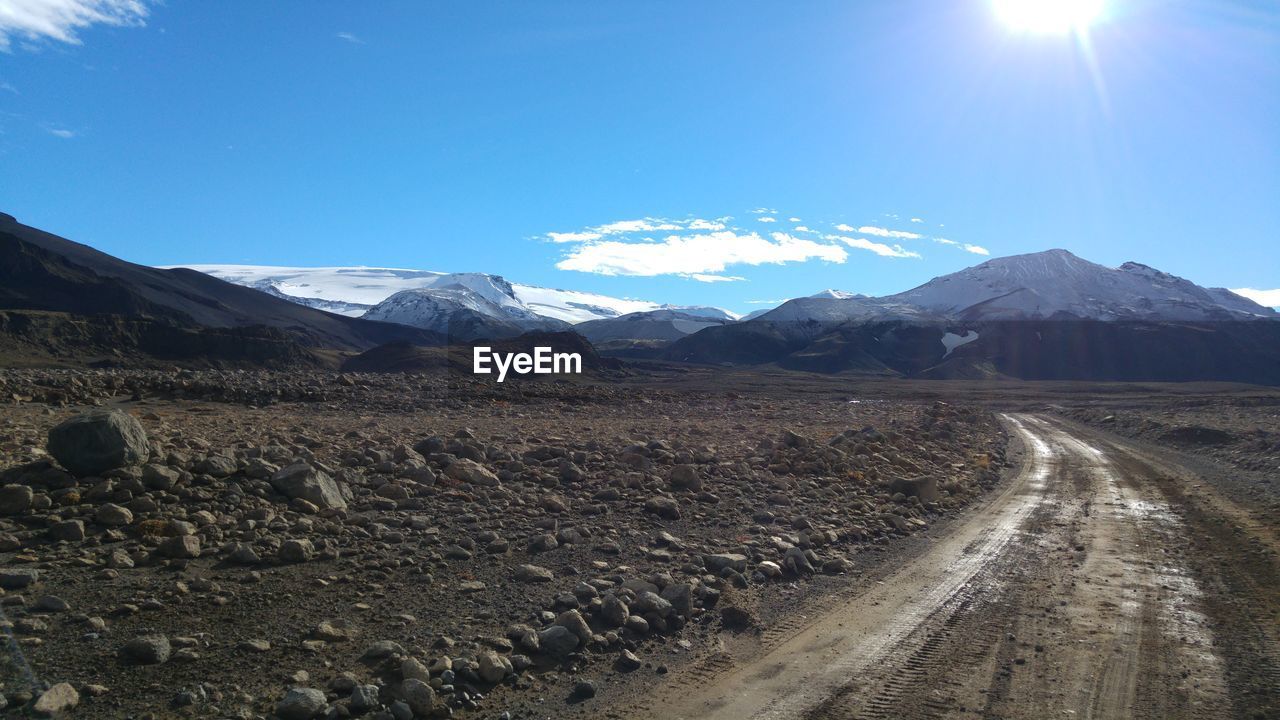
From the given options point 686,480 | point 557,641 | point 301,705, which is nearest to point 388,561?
point 557,641

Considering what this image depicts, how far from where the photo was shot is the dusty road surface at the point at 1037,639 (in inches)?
209

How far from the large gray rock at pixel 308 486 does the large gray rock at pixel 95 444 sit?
1.41m

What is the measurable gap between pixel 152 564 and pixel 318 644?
6.88 feet

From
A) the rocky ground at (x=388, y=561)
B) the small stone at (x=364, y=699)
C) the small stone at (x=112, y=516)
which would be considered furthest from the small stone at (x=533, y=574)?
the small stone at (x=112, y=516)

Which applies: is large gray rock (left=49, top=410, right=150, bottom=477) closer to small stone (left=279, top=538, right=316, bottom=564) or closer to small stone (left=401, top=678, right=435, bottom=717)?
small stone (left=279, top=538, right=316, bottom=564)

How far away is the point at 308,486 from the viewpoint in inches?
336

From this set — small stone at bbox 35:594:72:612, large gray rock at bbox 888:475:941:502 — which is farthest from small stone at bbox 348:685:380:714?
large gray rock at bbox 888:475:941:502

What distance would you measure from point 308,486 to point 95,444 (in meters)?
2.11

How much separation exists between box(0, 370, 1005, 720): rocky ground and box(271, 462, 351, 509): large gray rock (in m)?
0.03

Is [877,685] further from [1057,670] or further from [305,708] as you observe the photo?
[305,708]

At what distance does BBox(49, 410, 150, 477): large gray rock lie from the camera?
778cm

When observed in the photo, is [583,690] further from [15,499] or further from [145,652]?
[15,499]

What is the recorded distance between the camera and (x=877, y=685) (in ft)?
18.4

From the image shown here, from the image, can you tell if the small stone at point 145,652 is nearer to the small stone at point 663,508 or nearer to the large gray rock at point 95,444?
the large gray rock at point 95,444
